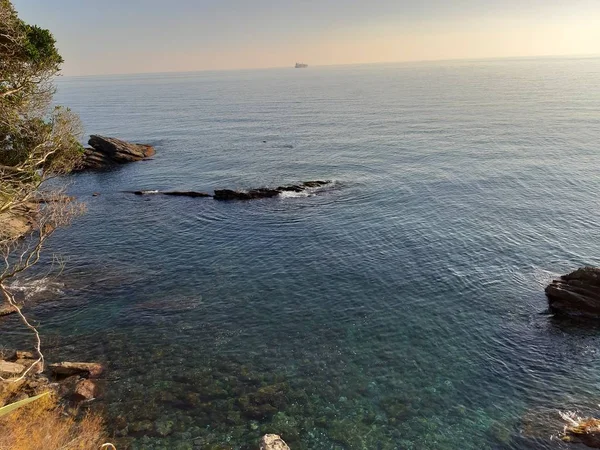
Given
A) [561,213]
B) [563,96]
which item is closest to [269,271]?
[561,213]

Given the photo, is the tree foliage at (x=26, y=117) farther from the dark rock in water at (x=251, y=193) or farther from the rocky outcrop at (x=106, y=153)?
the rocky outcrop at (x=106, y=153)

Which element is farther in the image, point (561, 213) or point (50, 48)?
point (561, 213)

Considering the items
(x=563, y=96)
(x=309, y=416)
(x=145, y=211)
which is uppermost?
(x=563, y=96)

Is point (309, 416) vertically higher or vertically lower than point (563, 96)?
lower

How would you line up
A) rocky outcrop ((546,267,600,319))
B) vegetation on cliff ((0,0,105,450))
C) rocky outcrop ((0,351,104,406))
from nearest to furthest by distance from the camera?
vegetation on cliff ((0,0,105,450)) < rocky outcrop ((0,351,104,406)) < rocky outcrop ((546,267,600,319))

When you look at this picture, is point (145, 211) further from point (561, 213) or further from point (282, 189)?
point (561, 213)

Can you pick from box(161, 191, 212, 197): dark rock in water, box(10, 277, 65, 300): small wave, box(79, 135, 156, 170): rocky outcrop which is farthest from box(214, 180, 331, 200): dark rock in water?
box(79, 135, 156, 170): rocky outcrop

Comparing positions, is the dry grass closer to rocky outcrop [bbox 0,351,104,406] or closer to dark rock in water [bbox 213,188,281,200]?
rocky outcrop [bbox 0,351,104,406]
